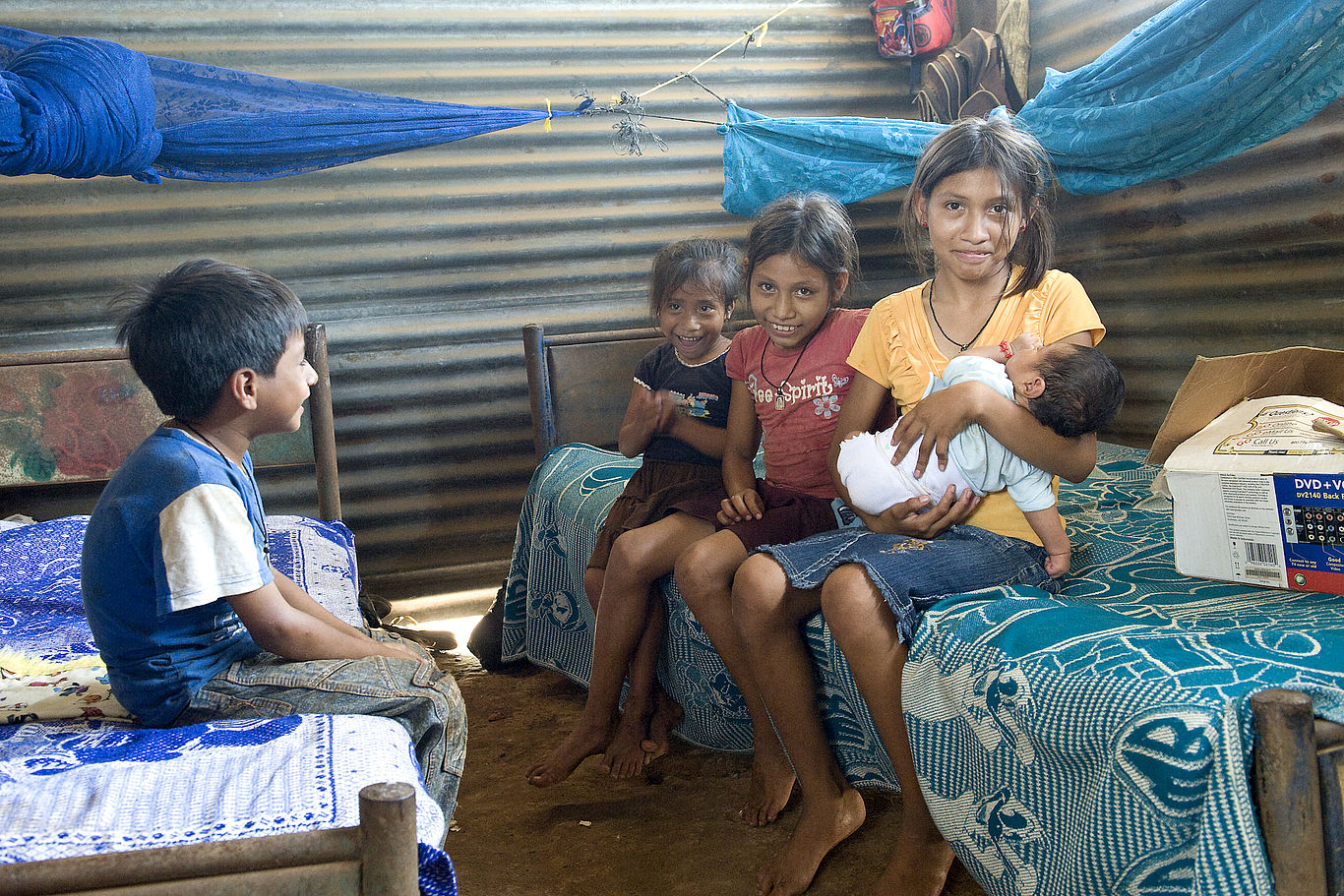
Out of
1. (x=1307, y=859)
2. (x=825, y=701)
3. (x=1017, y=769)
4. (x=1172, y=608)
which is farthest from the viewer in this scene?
(x=825, y=701)

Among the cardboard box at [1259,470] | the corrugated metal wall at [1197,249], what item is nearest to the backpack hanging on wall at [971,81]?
the corrugated metal wall at [1197,249]

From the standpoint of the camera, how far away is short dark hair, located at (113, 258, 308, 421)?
151 centimetres

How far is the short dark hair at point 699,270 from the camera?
247 centimetres

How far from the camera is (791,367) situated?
7.39 feet

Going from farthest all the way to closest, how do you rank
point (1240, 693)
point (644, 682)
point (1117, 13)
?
1. point (1117, 13)
2. point (644, 682)
3. point (1240, 693)

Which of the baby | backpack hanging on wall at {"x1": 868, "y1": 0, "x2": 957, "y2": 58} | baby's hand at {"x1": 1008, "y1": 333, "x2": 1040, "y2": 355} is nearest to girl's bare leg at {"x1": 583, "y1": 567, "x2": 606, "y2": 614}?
the baby

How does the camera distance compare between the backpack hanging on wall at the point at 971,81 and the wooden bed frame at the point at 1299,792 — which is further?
the backpack hanging on wall at the point at 971,81

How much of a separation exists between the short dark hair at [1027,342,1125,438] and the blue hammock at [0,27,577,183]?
2.13m

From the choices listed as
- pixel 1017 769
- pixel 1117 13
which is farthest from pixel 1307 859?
pixel 1117 13

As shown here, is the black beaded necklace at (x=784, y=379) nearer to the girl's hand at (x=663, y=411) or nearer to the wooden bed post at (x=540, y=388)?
the girl's hand at (x=663, y=411)

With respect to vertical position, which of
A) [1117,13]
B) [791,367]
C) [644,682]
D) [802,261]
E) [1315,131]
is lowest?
[644,682]

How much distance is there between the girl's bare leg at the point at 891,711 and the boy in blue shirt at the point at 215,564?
0.68 m

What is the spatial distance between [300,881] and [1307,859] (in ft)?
3.41

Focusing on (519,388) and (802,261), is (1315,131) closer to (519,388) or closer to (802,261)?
(802,261)
